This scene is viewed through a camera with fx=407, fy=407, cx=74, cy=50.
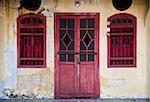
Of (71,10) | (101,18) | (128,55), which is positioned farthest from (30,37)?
(128,55)

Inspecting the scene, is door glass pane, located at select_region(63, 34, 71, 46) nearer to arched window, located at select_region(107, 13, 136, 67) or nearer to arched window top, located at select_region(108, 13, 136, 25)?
arched window, located at select_region(107, 13, 136, 67)

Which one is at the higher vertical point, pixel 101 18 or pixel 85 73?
pixel 101 18

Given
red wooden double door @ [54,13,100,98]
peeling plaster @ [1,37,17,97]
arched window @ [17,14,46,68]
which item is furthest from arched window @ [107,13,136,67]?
peeling plaster @ [1,37,17,97]

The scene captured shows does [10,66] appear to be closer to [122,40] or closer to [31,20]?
[31,20]

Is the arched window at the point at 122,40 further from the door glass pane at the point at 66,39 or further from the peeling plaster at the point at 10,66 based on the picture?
the peeling plaster at the point at 10,66

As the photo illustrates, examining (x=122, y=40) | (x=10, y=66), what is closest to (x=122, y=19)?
(x=122, y=40)

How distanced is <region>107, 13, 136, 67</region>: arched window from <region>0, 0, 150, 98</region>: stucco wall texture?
0.12 meters

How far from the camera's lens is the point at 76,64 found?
475 inches

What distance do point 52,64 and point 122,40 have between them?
2192mm

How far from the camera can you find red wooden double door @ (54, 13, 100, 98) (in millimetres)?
12039

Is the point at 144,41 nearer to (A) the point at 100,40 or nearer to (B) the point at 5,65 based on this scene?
(A) the point at 100,40

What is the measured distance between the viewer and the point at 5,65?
1202cm

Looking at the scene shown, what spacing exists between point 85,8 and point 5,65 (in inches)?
114

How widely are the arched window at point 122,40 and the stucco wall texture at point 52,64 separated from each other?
4.9 inches
